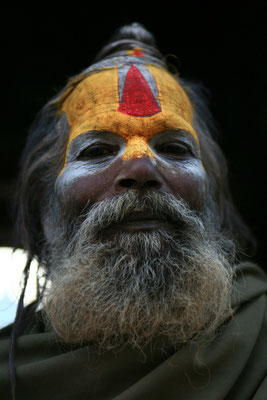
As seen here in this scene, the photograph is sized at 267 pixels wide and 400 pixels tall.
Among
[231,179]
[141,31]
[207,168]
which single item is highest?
[141,31]

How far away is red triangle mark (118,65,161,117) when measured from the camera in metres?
1.58

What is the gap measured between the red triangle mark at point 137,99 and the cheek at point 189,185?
28 centimetres

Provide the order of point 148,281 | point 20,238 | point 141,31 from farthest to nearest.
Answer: point 141,31 → point 20,238 → point 148,281

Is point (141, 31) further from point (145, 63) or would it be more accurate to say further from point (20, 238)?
point (20, 238)

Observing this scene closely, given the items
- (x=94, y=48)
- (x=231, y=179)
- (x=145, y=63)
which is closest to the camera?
(x=145, y=63)

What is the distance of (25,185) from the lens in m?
1.96

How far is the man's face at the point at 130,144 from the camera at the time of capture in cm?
142

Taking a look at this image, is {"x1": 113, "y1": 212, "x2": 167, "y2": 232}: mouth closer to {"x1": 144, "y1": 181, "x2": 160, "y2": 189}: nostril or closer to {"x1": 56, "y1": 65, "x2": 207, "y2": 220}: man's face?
Answer: {"x1": 56, "y1": 65, "x2": 207, "y2": 220}: man's face

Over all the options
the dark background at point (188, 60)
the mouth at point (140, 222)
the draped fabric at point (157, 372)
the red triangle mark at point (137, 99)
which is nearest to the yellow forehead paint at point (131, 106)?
the red triangle mark at point (137, 99)

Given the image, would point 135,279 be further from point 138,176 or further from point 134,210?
point 138,176

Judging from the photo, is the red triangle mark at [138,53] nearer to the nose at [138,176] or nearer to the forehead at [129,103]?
the forehead at [129,103]

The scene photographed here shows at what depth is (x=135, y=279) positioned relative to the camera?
1262 millimetres

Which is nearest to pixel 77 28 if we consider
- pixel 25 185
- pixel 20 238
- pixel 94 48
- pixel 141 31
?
pixel 94 48

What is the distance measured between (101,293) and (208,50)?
256cm
